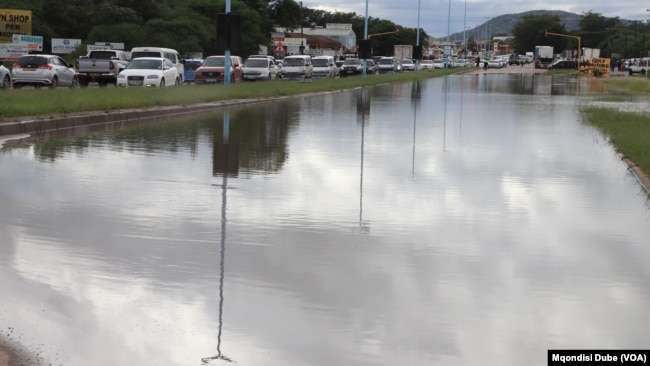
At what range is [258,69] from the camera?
2195 inches

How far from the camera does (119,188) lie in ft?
40.1

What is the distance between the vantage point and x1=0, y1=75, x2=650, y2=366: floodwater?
20.4ft

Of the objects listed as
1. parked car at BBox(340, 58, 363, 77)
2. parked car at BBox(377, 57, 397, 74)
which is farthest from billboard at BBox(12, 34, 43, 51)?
parked car at BBox(377, 57, 397, 74)

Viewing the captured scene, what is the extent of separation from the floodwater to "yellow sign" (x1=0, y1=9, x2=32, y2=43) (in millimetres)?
40703

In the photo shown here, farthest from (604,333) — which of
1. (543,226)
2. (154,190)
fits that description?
(154,190)

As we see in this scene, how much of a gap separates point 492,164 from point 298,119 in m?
11.1

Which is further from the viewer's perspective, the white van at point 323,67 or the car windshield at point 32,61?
the white van at point 323,67

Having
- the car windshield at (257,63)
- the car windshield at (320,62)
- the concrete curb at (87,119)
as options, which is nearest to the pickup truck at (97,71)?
the car windshield at (257,63)

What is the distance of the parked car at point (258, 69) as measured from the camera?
55.3m

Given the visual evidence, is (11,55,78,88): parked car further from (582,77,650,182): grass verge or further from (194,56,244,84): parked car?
(582,77,650,182): grass verge

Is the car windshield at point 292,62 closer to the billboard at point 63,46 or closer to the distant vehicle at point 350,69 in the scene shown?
the distant vehicle at point 350,69

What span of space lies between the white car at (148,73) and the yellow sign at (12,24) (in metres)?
16.6

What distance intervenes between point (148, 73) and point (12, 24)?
2121 centimetres

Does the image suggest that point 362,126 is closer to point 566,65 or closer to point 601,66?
point 601,66
